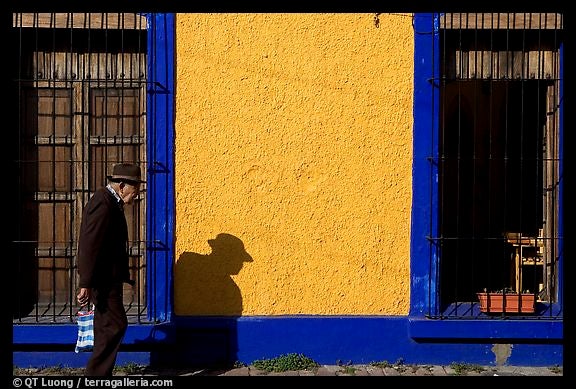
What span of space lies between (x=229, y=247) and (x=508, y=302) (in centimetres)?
221

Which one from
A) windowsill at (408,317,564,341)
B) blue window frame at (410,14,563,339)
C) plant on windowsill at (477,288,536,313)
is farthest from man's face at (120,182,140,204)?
plant on windowsill at (477,288,536,313)

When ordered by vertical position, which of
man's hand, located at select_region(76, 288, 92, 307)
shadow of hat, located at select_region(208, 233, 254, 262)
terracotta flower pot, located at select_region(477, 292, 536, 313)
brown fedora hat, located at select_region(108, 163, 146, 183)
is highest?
brown fedora hat, located at select_region(108, 163, 146, 183)

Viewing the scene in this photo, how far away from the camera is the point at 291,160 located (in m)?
5.46

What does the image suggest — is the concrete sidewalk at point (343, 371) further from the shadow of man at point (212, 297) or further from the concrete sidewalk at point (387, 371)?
the shadow of man at point (212, 297)

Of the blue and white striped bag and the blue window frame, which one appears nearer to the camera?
the blue and white striped bag

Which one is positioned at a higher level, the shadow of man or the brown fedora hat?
the brown fedora hat

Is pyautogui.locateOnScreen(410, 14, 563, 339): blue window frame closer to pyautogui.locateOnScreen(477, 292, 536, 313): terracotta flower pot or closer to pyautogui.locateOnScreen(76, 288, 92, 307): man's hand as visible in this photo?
pyautogui.locateOnScreen(477, 292, 536, 313): terracotta flower pot

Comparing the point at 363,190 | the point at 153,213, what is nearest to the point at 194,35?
the point at 153,213

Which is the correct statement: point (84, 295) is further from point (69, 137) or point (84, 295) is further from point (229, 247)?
point (69, 137)

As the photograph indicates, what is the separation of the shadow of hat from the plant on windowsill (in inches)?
73.4

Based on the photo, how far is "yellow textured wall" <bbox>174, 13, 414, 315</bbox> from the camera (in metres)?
5.44

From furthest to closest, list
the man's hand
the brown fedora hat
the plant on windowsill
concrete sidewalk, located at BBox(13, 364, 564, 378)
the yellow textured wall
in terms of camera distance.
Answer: the plant on windowsill → the yellow textured wall → concrete sidewalk, located at BBox(13, 364, 564, 378) → the brown fedora hat → the man's hand

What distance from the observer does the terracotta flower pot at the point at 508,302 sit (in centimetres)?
559

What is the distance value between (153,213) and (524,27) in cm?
318
